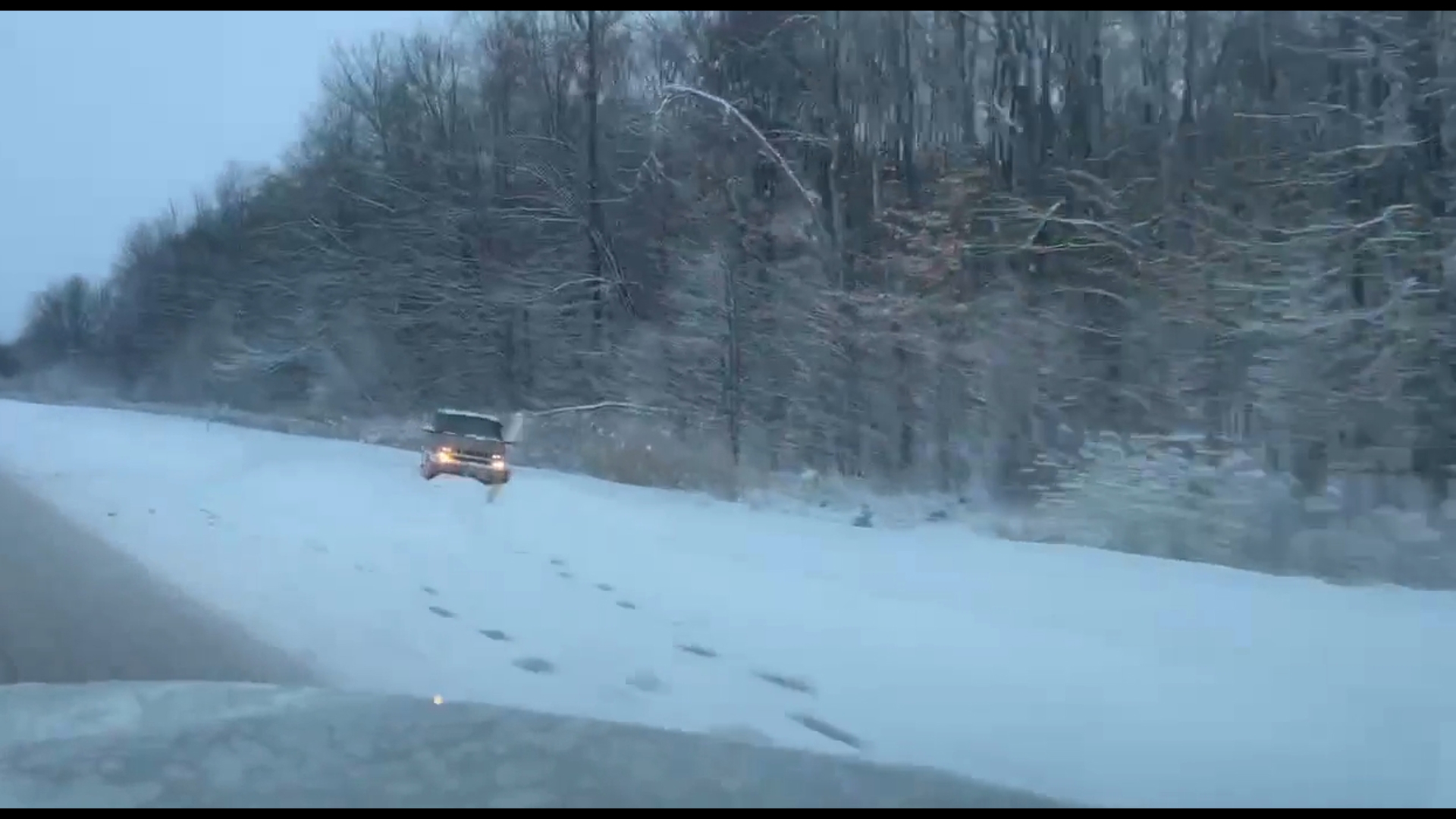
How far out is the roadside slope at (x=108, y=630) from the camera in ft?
31.6

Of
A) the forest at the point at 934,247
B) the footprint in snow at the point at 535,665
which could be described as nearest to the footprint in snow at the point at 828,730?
the footprint in snow at the point at 535,665

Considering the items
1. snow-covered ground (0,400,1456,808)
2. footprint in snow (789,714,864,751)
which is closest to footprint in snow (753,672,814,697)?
snow-covered ground (0,400,1456,808)

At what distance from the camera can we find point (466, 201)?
43844 mm

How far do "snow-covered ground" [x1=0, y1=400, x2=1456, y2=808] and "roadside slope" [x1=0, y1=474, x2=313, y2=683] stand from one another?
0.37m

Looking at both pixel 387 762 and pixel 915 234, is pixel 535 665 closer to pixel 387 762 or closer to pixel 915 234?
pixel 387 762

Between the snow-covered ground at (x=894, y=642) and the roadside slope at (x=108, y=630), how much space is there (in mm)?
372

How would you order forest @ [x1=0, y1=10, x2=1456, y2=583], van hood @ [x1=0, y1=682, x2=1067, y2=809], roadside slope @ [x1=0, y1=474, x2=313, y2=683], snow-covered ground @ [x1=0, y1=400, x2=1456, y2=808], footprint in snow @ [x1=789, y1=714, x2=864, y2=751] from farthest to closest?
forest @ [x1=0, y1=10, x2=1456, y2=583], roadside slope @ [x1=0, y1=474, x2=313, y2=683], footprint in snow @ [x1=789, y1=714, x2=864, y2=751], snow-covered ground @ [x1=0, y1=400, x2=1456, y2=808], van hood @ [x1=0, y1=682, x2=1067, y2=809]

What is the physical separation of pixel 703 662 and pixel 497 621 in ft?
8.07

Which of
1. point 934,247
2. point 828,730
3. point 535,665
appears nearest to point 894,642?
point 828,730

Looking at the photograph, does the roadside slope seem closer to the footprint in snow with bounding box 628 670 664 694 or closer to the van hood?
the van hood

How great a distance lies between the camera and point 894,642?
10578 millimetres

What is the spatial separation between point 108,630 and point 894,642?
6.24 metres

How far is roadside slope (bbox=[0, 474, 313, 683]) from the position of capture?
9617 millimetres

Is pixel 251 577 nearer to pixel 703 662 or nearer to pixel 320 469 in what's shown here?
pixel 703 662
